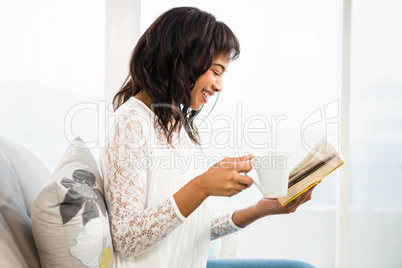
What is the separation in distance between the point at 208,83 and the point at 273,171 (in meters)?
0.42

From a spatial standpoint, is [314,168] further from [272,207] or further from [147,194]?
[147,194]

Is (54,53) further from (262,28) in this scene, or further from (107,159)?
(107,159)

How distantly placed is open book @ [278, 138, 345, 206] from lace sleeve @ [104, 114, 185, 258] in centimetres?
32

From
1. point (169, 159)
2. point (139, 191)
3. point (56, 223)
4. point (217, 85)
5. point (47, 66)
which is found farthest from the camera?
point (47, 66)

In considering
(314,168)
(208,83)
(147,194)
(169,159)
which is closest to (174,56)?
(208,83)

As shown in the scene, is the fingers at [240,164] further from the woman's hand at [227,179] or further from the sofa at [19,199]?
the sofa at [19,199]

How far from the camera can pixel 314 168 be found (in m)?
1.06

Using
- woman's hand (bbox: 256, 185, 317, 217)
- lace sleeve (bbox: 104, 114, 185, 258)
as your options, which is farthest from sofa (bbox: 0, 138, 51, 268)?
woman's hand (bbox: 256, 185, 317, 217)

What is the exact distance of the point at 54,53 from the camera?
93.7 inches

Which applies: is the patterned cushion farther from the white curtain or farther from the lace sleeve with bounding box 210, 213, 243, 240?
the white curtain

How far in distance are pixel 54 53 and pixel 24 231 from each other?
1.58 m

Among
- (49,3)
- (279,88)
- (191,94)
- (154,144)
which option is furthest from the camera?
(279,88)

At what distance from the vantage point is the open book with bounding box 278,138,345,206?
1030 millimetres

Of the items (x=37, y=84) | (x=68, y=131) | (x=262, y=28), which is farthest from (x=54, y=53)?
(x=262, y=28)
